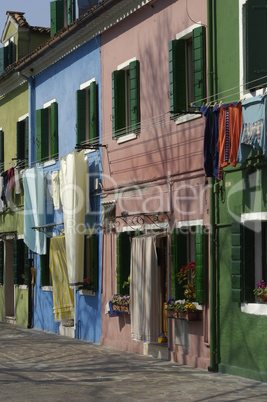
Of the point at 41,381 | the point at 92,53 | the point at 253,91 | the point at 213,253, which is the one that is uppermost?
the point at 92,53

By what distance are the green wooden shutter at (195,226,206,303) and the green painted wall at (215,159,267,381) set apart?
14.1 inches

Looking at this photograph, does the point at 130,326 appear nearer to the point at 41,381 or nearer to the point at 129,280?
the point at 129,280

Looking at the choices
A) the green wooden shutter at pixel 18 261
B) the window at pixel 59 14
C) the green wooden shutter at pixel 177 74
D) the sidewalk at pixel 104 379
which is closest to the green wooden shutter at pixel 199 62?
the green wooden shutter at pixel 177 74

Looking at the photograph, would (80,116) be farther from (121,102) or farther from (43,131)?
(43,131)

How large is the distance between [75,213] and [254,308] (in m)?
7.03

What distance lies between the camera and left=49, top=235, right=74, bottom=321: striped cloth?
20891 mm

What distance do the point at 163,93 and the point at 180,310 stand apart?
392 cm

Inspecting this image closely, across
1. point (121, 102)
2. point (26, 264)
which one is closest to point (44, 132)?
point (26, 264)

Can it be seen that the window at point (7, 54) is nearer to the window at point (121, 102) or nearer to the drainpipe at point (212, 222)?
the window at point (121, 102)

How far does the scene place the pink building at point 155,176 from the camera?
15094 millimetres

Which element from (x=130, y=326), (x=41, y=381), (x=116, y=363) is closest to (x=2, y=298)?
(x=130, y=326)

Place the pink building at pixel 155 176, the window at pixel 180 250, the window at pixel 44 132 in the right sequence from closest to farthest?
the pink building at pixel 155 176, the window at pixel 180 250, the window at pixel 44 132

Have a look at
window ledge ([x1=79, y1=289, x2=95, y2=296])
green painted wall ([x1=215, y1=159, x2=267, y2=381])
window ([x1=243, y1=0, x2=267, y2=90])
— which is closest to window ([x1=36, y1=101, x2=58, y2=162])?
window ledge ([x1=79, y1=289, x2=95, y2=296])

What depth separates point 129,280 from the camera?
1797 centimetres
